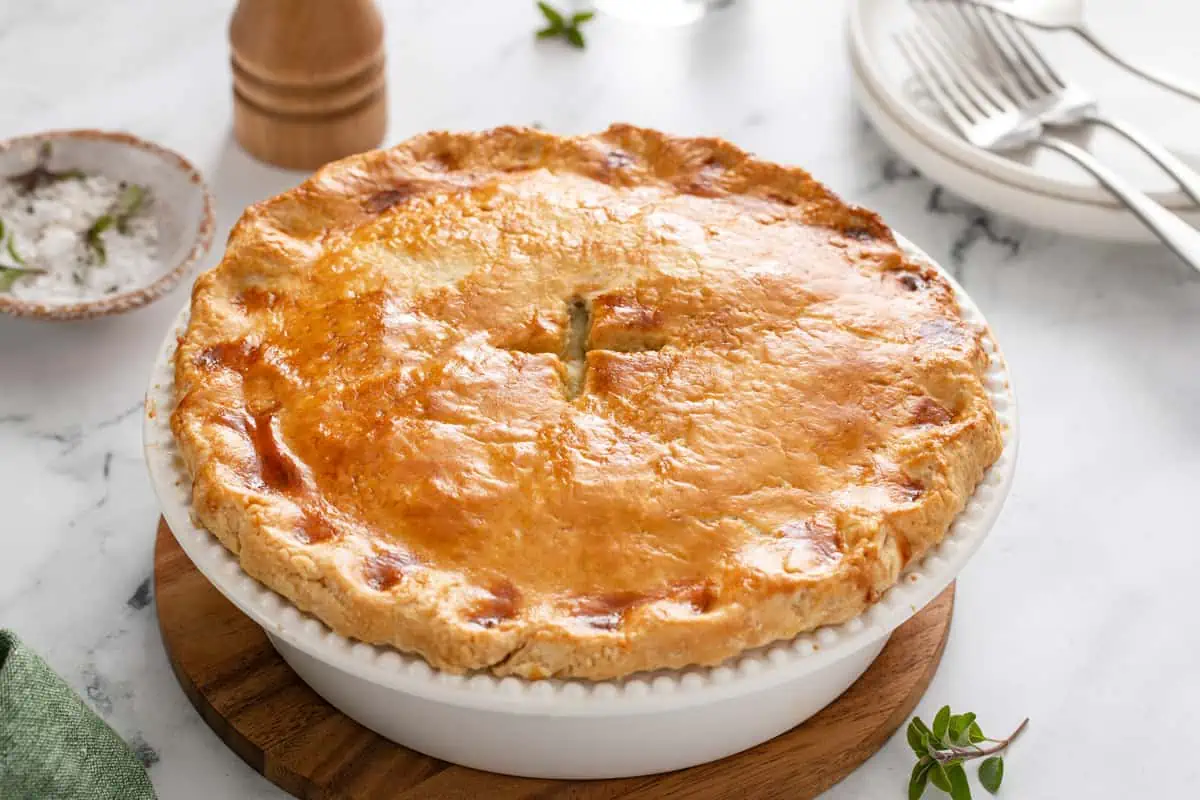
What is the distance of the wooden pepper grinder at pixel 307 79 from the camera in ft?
10.6

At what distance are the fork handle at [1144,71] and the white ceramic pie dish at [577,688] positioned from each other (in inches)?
59.7

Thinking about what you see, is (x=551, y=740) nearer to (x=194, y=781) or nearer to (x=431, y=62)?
(x=194, y=781)

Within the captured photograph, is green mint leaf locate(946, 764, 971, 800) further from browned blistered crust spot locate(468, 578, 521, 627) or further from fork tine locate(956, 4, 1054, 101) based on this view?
fork tine locate(956, 4, 1054, 101)

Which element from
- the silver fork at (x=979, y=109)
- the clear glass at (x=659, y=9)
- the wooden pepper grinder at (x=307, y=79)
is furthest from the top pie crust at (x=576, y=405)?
the clear glass at (x=659, y=9)

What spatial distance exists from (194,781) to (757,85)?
249 cm

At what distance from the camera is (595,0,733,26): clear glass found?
13.6 ft

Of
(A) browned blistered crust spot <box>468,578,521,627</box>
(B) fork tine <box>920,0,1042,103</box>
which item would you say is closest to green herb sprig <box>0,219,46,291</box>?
(A) browned blistered crust spot <box>468,578,521,627</box>

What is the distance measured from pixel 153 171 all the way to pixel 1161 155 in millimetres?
2343

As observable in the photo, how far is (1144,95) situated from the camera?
3.76m

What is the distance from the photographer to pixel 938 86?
3.58 meters

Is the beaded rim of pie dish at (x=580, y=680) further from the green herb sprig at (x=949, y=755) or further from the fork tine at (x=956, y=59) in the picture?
the fork tine at (x=956, y=59)

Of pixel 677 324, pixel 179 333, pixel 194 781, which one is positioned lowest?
pixel 194 781

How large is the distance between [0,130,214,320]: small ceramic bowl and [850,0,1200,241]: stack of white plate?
1674 mm

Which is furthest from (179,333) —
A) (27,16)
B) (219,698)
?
(27,16)
